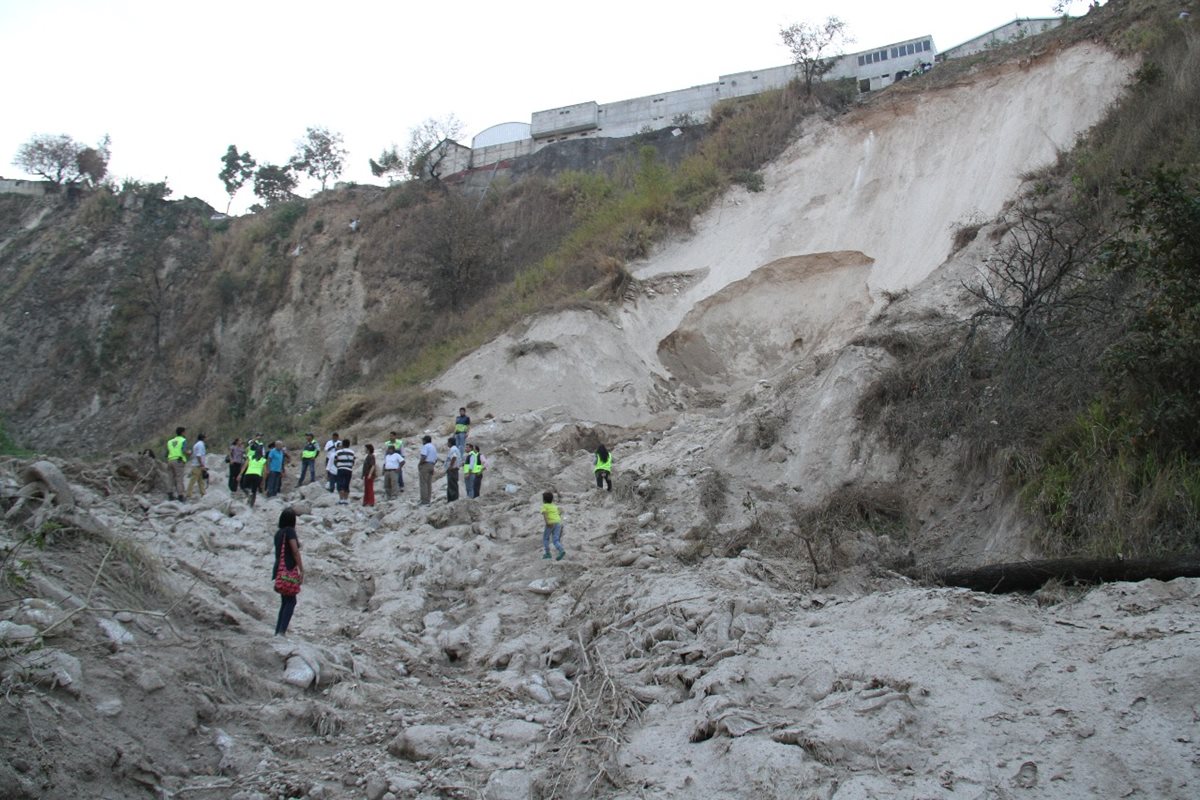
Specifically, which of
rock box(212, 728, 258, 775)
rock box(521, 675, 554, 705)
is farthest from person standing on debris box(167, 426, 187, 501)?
rock box(212, 728, 258, 775)

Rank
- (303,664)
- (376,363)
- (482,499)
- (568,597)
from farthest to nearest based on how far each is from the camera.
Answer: (376,363) → (482,499) → (568,597) → (303,664)

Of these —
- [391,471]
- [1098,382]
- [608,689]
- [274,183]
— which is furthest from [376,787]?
[274,183]

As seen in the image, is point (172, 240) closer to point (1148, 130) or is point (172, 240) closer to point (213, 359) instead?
point (213, 359)

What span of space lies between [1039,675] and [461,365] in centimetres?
1674

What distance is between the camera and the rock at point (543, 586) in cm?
916

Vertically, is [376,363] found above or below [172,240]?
below

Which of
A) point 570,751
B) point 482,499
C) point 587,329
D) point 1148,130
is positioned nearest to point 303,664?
point 570,751

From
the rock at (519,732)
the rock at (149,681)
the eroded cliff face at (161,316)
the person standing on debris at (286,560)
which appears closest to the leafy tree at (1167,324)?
the rock at (519,732)

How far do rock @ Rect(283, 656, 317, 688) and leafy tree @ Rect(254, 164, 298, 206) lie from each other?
4113 cm

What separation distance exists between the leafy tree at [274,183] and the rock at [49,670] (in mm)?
41867

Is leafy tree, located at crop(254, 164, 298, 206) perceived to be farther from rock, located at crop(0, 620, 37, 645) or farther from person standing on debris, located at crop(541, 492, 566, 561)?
rock, located at crop(0, 620, 37, 645)

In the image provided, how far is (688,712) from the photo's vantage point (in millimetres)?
5684

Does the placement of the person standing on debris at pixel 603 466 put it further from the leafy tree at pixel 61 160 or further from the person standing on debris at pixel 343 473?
the leafy tree at pixel 61 160

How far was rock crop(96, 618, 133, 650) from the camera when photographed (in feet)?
19.0
